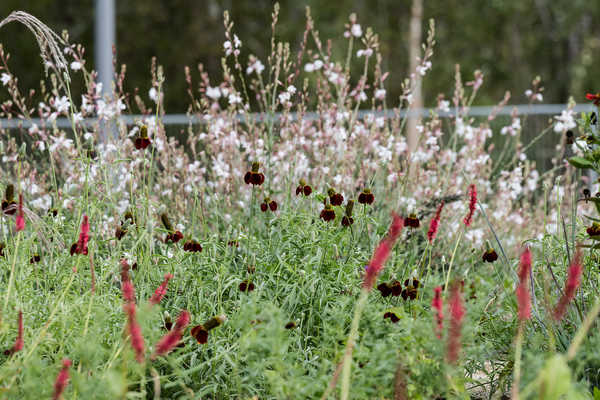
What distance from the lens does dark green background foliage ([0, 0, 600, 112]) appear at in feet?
72.1

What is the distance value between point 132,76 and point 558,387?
2196 cm

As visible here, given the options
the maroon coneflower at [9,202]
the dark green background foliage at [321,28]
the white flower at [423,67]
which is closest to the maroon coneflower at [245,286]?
the maroon coneflower at [9,202]

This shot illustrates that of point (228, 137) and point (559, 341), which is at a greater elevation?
point (228, 137)

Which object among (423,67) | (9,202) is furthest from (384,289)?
(423,67)

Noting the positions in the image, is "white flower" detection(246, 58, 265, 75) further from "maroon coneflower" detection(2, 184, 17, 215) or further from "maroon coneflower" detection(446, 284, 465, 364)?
"maroon coneflower" detection(446, 284, 465, 364)

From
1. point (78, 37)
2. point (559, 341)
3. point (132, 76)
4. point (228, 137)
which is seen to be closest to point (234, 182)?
point (228, 137)

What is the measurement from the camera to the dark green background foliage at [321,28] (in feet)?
72.1

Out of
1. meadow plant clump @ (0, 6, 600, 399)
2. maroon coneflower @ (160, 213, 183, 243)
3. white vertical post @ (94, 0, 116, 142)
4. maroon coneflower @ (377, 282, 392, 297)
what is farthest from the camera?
white vertical post @ (94, 0, 116, 142)

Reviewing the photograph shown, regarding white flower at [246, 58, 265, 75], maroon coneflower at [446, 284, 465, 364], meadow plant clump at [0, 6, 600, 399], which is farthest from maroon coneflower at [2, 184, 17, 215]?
white flower at [246, 58, 265, 75]

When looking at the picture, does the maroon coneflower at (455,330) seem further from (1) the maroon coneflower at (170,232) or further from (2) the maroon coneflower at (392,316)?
(1) the maroon coneflower at (170,232)

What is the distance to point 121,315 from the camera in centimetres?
282

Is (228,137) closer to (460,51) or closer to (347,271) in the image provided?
(347,271)

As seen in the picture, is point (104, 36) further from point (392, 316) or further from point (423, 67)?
point (392, 316)

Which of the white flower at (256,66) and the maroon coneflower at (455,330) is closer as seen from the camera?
the maroon coneflower at (455,330)
